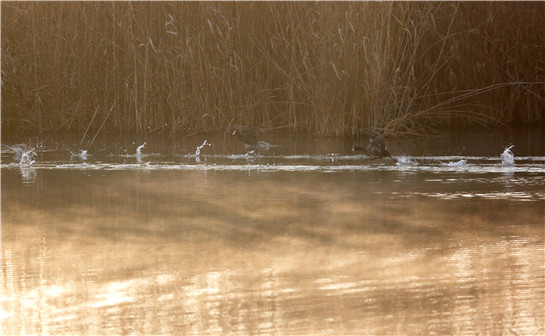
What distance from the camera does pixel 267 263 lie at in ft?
11.1

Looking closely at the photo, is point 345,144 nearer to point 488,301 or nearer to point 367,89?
point 367,89

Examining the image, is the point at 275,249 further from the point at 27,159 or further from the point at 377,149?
the point at 27,159

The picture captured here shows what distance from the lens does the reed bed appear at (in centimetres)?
902

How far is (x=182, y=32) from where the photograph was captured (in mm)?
9328

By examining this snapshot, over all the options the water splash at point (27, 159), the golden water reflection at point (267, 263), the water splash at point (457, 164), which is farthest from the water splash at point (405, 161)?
the water splash at point (27, 159)

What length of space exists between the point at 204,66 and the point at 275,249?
5924mm

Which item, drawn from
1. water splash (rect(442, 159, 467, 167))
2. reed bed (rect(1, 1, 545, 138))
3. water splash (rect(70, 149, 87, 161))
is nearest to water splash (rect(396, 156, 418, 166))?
water splash (rect(442, 159, 467, 167))

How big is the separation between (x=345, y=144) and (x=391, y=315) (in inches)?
206

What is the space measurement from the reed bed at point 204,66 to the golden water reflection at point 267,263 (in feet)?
12.8

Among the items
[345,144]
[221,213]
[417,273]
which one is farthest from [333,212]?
[345,144]

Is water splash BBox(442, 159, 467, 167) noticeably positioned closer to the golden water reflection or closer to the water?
the water

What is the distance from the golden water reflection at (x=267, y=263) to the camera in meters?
2.69

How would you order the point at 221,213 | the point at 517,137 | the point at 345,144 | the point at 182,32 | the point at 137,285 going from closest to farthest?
the point at 137,285
the point at 221,213
the point at 345,144
the point at 517,137
the point at 182,32

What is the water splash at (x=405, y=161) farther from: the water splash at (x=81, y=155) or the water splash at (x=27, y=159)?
the water splash at (x=27, y=159)
